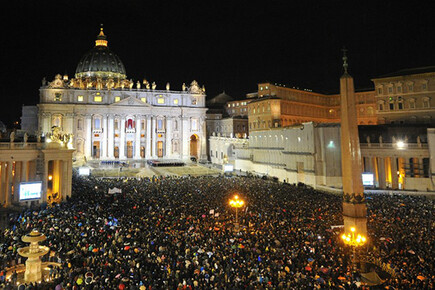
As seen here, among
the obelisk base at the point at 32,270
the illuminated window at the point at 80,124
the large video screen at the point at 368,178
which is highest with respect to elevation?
the illuminated window at the point at 80,124

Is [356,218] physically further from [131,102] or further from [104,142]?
[104,142]

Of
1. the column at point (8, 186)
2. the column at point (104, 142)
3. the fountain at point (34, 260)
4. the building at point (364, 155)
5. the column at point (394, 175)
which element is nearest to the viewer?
the fountain at point (34, 260)

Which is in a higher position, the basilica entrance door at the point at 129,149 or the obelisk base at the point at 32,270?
the basilica entrance door at the point at 129,149

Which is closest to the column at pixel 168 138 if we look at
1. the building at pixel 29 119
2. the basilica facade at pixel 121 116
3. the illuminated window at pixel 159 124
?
the basilica facade at pixel 121 116

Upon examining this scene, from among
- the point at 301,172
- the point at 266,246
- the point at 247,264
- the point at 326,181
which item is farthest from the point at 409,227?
the point at 301,172

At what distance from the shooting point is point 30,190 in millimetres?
21156

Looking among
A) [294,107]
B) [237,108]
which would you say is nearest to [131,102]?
[237,108]

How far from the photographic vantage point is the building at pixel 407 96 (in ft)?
130

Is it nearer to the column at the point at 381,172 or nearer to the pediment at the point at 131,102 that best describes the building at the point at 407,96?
the column at the point at 381,172

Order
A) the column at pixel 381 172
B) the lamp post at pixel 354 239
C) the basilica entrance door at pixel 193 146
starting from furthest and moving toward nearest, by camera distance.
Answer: the basilica entrance door at pixel 193 146 → the column at pixel 381 172 → the lamp post at pixel 354 239

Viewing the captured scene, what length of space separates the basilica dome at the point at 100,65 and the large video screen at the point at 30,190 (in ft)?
215

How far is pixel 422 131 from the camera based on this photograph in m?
35.7

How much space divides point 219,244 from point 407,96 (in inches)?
1578

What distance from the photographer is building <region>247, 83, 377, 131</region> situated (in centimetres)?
5566
